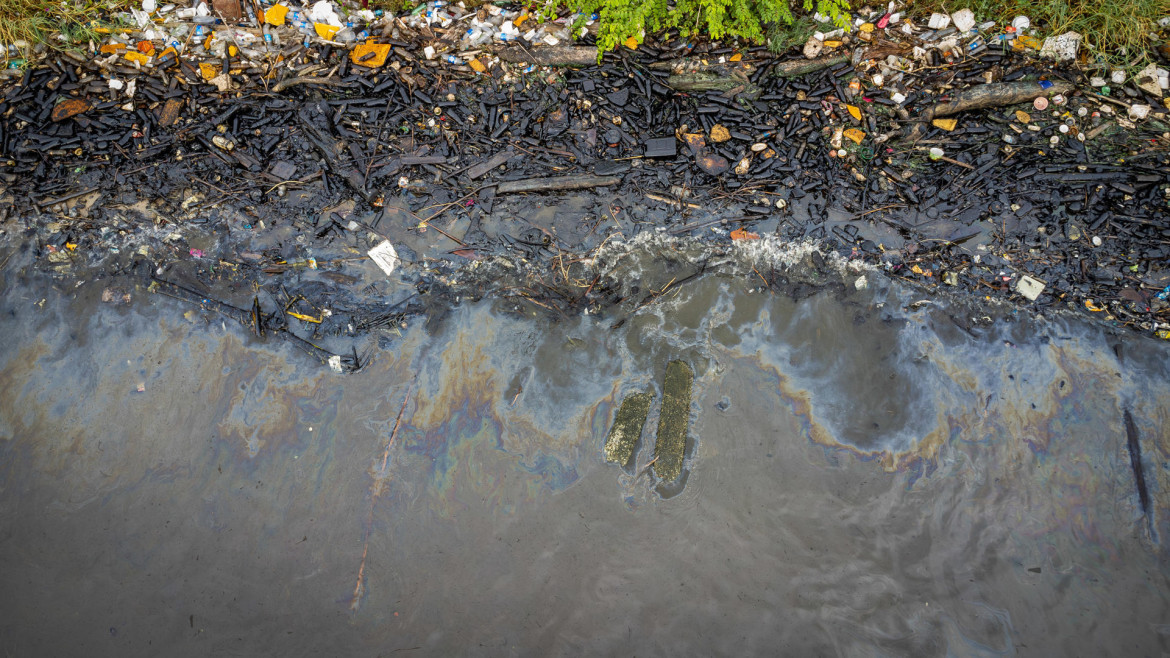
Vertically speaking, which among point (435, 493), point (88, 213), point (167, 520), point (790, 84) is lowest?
point (167, 520)

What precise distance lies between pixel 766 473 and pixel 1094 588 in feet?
7.57

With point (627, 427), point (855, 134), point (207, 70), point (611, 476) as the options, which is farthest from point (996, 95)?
point (207, 70)

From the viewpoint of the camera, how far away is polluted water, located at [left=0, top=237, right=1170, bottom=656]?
3730mm

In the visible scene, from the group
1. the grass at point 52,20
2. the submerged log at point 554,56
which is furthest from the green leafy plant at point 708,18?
the grass at point 52,20

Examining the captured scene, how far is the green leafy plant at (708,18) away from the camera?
3949 millimetres

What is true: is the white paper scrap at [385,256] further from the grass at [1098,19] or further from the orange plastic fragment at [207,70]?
the grass at [1098,19]

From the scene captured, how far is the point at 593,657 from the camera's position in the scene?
3.71 metres

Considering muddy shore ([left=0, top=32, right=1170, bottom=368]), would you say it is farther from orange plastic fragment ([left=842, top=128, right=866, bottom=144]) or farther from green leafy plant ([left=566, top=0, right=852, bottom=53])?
green leafy plant ([left=566, top=0, right=852, bottom=53])

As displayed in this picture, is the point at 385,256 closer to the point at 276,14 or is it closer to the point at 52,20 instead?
the point at 276,14

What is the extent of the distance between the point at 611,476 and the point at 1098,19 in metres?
5.08

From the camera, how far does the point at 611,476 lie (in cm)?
393

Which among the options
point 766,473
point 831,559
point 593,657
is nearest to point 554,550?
point 593,657

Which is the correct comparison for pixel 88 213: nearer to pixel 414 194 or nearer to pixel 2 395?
pixel 2 395

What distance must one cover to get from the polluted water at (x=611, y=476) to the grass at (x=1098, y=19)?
7.03 feet
